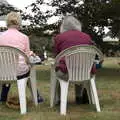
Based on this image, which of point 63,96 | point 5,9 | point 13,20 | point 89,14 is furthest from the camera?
point 5,9

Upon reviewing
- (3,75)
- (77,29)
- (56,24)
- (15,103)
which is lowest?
(56,24)

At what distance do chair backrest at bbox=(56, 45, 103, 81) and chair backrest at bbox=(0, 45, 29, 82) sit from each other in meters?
0.66

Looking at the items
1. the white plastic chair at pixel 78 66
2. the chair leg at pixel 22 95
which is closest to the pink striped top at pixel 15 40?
the chair leg at pixel 22 95

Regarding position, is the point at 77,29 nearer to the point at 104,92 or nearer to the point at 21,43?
the point at 21,43

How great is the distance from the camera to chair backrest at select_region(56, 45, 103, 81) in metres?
8.12

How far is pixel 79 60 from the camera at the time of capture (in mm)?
8219

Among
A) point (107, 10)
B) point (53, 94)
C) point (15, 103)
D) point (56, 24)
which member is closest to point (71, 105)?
point (53, 94)

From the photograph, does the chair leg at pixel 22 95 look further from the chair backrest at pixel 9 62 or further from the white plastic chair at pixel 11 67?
the chair backrest at pixel 9 62

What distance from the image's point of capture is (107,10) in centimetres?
1794

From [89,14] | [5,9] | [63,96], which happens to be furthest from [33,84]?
[5,9]

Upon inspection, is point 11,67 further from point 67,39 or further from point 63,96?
point 67,39

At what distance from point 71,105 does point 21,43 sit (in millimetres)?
1457

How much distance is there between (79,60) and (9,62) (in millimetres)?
1120

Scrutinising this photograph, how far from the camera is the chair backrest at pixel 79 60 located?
320 inches
